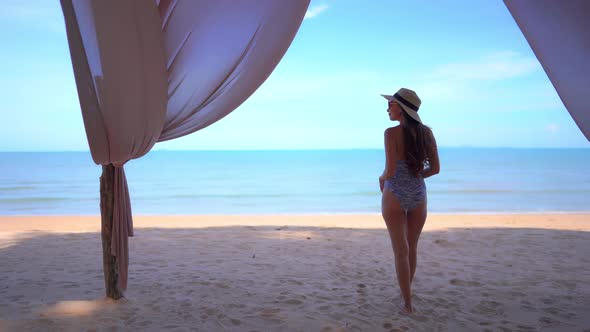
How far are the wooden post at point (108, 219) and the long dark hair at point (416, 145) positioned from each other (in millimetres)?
1773

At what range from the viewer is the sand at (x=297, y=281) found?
8.04 ft

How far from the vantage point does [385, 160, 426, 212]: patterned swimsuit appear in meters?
2.39

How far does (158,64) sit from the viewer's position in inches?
102

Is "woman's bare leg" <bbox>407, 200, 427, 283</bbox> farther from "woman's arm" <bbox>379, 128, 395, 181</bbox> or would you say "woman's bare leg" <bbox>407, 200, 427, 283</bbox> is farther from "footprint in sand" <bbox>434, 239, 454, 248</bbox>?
"footprint in sand" <bbox>434, 239, 454, 248</bbox>

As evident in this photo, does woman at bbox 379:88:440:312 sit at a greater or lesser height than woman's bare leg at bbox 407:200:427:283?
greater

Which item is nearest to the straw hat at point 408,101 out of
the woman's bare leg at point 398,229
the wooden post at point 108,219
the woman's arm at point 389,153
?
the woman's arm at point 389,153

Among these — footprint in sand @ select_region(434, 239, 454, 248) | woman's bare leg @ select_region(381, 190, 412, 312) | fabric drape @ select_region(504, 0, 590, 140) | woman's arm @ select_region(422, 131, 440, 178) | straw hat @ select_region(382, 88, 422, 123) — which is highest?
fabric drape @ select_region(504, 0, 590, 140)

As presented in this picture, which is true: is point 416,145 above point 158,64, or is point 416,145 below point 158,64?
below

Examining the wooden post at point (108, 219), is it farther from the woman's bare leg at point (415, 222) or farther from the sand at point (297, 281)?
the woman's bare leg at point (415, 222)

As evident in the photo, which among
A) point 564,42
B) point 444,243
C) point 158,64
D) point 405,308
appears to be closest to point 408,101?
point 564,42

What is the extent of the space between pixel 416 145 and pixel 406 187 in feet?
0.78

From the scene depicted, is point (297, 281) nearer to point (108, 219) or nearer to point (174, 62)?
point (108, 219)

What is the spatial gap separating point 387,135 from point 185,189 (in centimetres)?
1387

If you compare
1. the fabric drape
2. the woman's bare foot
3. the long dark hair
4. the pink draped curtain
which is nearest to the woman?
the long dark hair
